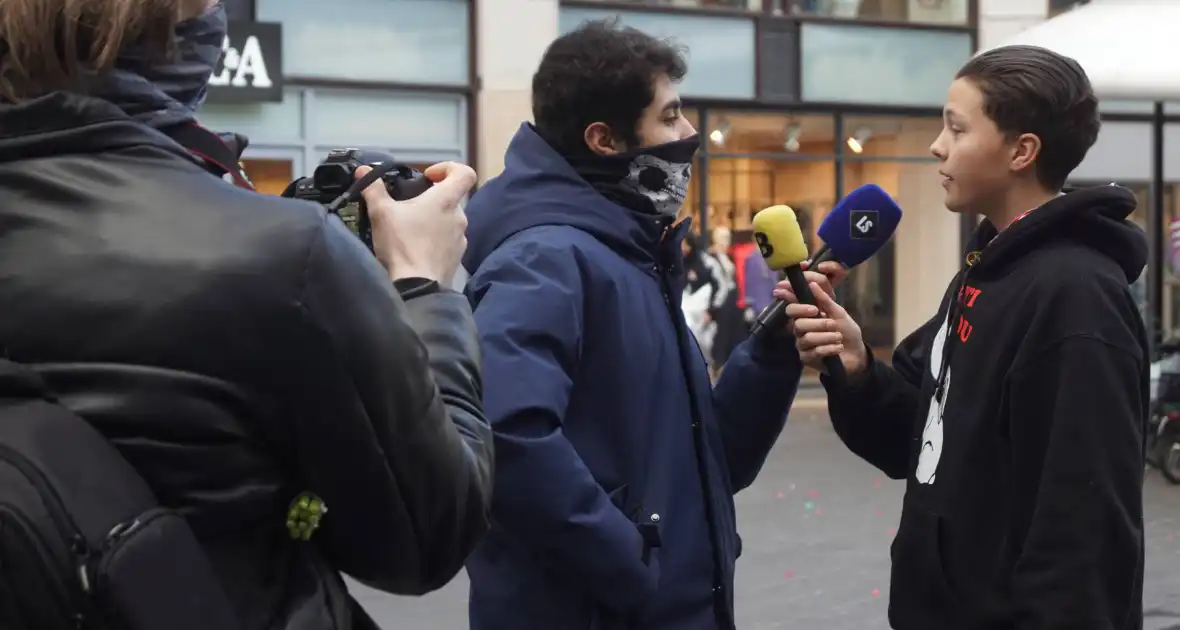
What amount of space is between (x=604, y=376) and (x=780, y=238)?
509 millimetres

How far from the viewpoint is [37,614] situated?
1325 millimetres

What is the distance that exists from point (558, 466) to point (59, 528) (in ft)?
3.85

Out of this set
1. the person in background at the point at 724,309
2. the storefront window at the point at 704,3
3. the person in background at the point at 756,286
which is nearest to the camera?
the person in background at the point at 724,309

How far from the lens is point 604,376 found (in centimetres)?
261

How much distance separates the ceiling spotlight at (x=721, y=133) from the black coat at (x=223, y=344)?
15150mm

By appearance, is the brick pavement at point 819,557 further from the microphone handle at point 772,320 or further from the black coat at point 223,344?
the black coat at point 223,344

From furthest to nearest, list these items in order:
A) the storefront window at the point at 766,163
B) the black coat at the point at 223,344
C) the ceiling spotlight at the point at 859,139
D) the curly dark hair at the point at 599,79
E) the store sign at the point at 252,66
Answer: the ceiling spotlight at the point at 859,139 < the storefront window at the point at 766,163 < the store sign at the point at 252,66 < the curly dark hair at the point at 599,79 < the black coat at the point at 223,344

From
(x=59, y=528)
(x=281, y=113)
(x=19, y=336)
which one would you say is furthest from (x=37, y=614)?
(x=281, y=113)

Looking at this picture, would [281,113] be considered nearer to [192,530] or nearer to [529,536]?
[529,536]

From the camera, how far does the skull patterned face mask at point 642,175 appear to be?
2797 mm

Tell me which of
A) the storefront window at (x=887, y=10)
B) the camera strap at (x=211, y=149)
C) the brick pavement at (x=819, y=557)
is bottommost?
the brick pavement at (x=819, y=557)

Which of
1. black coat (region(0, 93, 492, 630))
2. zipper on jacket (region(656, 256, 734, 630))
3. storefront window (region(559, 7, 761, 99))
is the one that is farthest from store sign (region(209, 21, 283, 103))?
black coat (region(0, 93, 492, 630))

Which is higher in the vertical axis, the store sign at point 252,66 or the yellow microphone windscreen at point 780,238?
the store sign at point 252,66

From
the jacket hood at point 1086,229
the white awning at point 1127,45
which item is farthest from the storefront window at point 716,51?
→ the jacket hood at point 1086,229
